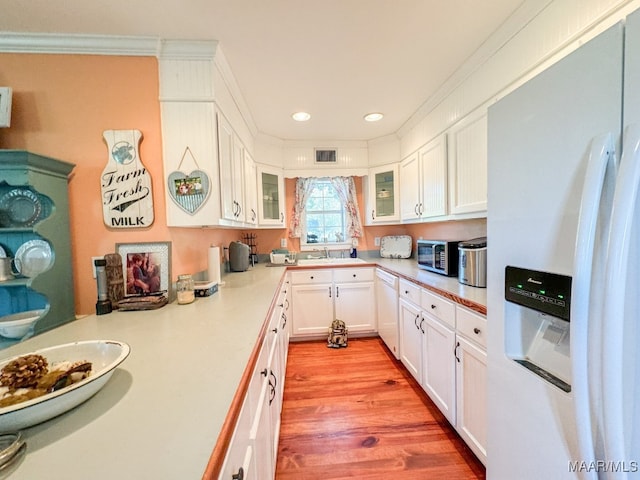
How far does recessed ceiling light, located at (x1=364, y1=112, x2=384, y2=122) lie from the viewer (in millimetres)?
2438

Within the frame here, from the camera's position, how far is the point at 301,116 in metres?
2.43

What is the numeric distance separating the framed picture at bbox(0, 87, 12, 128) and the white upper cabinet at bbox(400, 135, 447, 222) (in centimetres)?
265

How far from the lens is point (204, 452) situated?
46 centimetres

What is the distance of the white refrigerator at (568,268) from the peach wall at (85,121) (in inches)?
66.7

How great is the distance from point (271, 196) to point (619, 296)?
2.88 meters

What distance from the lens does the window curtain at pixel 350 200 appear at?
135 inches

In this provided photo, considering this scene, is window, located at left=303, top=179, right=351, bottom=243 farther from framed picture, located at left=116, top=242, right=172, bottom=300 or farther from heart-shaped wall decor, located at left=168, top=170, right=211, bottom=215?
framed picture, located at left=116, top=242, right=172, bottom=300

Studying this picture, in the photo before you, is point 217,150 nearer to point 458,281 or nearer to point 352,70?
point 352,70

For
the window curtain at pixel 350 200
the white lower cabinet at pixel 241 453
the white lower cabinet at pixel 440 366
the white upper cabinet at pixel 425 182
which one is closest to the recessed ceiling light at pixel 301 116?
the window curtain at pixel 350 200

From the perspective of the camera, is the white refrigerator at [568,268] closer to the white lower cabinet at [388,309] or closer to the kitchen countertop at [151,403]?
the kitchen countertop at [151,403]

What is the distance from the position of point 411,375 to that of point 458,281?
3.30 feet

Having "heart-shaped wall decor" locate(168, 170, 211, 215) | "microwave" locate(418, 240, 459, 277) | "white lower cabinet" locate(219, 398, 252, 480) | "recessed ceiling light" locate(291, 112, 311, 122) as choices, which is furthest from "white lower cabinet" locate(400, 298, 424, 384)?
"recessed ceiling light" locate(291, 112, 311, 122)

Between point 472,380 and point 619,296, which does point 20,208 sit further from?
point 472,380

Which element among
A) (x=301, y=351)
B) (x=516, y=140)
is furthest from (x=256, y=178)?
(x=516, y=140)
